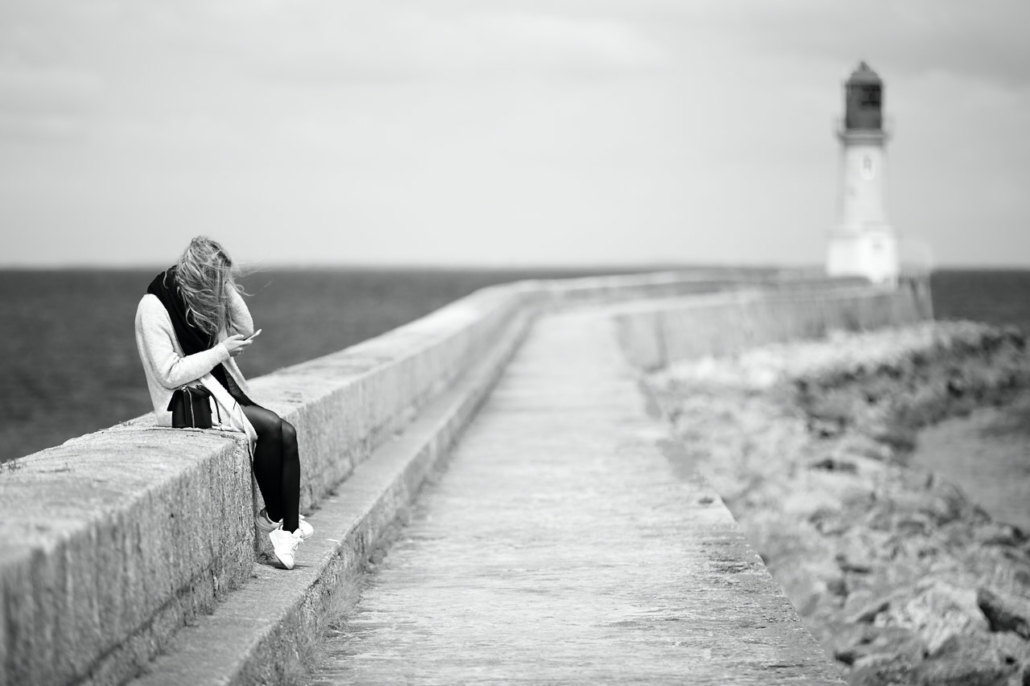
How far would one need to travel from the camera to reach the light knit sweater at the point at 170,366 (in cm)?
384

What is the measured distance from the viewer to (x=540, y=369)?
12703 millimetres

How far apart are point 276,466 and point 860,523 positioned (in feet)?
19.4

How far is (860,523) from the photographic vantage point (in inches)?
343

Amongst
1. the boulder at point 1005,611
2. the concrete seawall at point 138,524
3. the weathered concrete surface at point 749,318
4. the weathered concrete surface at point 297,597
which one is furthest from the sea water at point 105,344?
the weathered concrete surface at point 749,318

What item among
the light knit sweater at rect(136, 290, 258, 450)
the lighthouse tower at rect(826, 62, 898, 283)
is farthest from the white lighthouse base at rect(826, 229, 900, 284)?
the light knit sweater at rect(136, 290, 258, 450)

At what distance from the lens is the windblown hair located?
3.88 m

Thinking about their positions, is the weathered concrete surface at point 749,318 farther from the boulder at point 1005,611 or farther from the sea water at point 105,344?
the boulder at point 1005,611

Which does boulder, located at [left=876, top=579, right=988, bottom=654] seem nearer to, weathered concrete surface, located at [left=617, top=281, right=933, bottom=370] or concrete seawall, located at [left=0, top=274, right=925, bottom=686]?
concrete seawall, located at [left=0, top=274, right=925, bottom=686]

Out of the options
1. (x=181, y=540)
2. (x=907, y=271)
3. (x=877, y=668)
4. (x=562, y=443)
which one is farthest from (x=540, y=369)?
(x=907, y=271)

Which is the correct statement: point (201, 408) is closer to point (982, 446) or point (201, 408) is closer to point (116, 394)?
point (982, 446)

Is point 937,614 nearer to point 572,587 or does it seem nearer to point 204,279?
point 572,587

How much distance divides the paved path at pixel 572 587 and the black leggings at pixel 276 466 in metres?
0.46

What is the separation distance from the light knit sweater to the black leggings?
44mm

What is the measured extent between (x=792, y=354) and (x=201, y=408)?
21.9 meters
